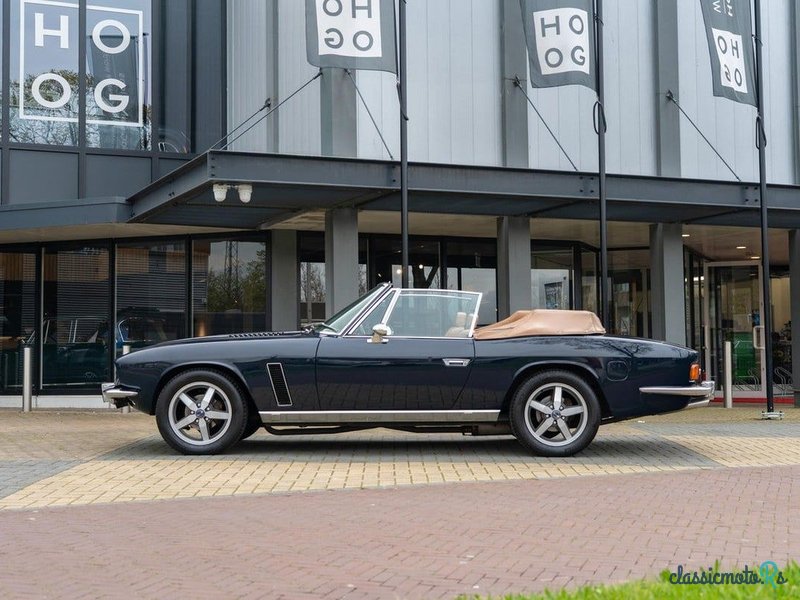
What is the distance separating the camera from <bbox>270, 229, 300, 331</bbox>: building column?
605 inches

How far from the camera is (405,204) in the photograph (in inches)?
445

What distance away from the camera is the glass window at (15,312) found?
15945mm

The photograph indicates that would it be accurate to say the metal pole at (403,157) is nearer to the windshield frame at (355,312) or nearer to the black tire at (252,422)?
the windshield frame at (355,312)

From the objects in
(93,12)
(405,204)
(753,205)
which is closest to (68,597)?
(405,204)

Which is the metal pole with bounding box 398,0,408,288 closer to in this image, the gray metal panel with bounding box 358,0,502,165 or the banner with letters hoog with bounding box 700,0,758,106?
the gray metal panel with bounding box 358,0,502,165

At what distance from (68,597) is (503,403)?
472 centimetres

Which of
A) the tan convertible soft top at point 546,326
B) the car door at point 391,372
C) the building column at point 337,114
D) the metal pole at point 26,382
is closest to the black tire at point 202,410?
the car door at point 391,372

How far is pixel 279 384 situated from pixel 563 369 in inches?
96.6

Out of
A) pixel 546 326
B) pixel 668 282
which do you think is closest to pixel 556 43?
pixel 668 282

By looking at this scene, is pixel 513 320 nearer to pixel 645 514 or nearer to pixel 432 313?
pixel 432 313

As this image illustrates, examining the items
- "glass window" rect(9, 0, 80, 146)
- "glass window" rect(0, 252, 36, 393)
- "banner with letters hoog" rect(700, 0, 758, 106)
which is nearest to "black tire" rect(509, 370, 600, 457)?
"banner with letters hoog" rect(700, 0, 758, 106)

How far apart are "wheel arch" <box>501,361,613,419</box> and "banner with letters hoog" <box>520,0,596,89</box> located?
5185 millimetres

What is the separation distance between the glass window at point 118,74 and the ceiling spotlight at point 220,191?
5.30 m

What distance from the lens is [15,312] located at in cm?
1602
